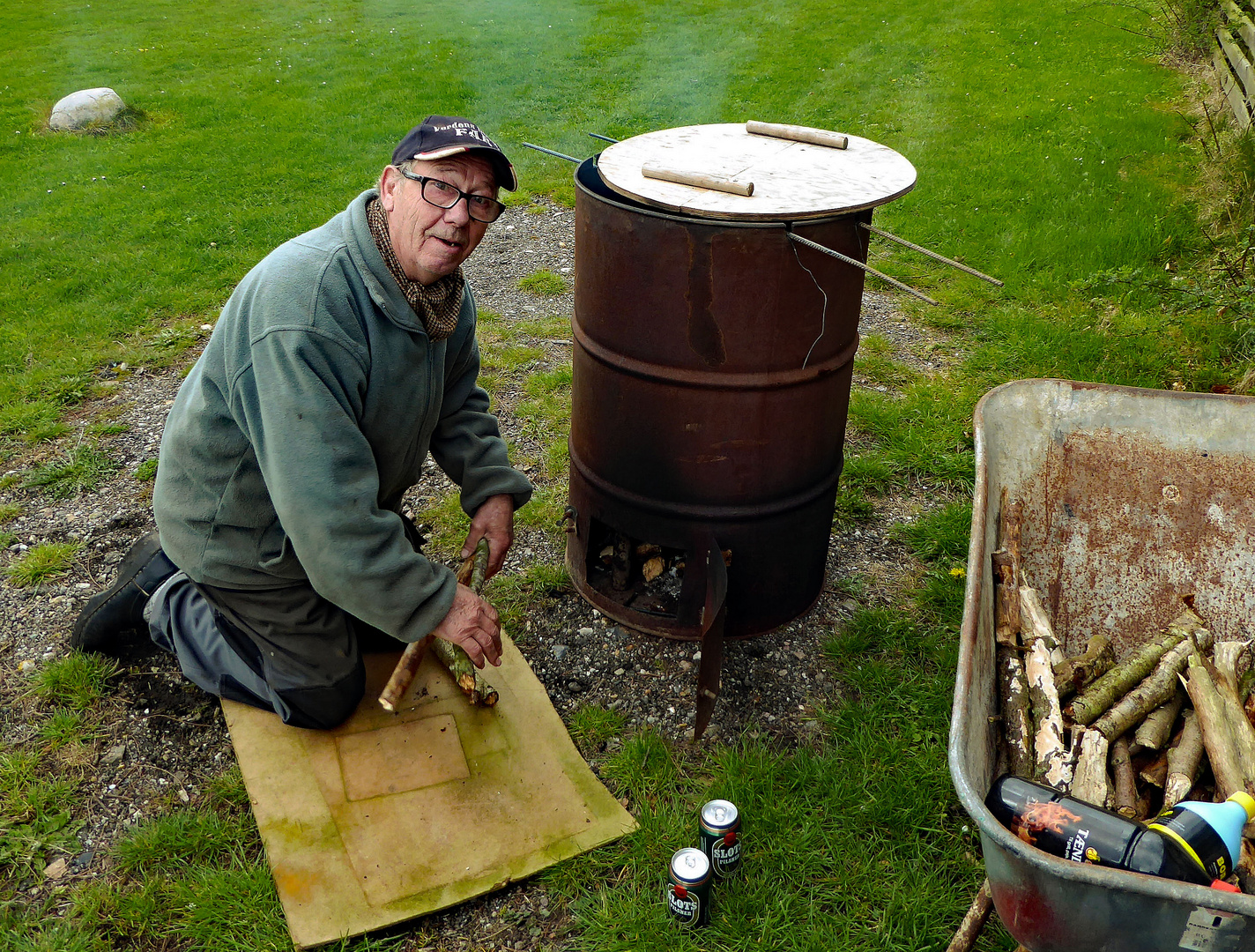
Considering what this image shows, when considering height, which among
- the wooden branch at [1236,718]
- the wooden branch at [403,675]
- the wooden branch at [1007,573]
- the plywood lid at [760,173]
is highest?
the plywood lid at [760,173]

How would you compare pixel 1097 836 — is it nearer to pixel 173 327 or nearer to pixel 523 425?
pixel 523 425

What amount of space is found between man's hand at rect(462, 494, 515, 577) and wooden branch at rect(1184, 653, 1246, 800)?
6.58ft

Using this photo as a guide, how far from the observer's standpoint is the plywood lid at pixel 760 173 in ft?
8.14

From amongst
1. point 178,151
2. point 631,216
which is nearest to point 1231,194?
point 631,216

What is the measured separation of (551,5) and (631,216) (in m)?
13.6

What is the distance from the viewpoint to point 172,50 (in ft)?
37.6

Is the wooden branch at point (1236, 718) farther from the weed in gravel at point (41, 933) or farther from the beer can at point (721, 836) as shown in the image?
the weed in gravel at point (41, 933)

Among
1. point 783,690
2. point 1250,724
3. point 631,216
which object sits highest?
point 631,216

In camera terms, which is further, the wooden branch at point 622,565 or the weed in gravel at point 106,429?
the weed in gravel at point 106,429

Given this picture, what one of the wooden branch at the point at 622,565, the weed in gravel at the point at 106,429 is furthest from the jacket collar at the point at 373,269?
the weed in gravel at the point at 106,429

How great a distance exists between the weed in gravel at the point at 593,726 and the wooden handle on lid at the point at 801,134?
2.03 m

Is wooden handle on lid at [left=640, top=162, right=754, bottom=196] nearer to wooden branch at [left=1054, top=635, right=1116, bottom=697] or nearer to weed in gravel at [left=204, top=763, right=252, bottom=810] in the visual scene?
wooden branch at [left=1054, top=635, right=1116, bottom=697]

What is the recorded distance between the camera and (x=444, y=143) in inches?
87.4

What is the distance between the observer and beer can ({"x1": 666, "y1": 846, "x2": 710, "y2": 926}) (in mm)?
2240
